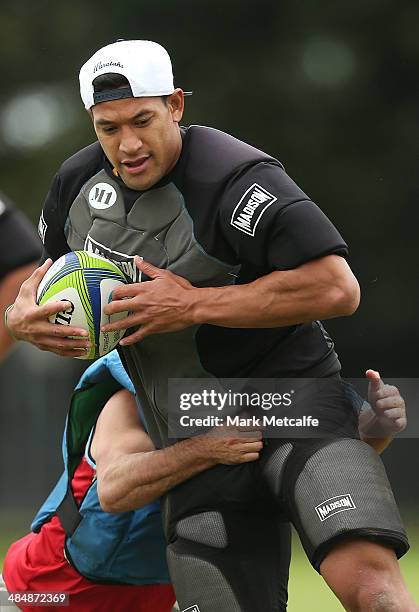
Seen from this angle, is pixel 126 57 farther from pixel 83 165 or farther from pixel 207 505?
pixel 207 505

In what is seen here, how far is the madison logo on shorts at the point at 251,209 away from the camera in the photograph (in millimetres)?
3496

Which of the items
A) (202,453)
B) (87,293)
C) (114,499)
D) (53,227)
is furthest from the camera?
(53,227)

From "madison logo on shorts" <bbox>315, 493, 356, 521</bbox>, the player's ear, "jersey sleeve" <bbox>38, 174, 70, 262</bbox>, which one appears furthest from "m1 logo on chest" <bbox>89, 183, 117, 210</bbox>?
"madison logo on shorts" <bbox>315, 493, 356, 521</bbox>

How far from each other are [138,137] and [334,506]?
1.08m

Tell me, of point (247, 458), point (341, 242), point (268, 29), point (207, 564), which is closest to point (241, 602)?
point (207, 564)

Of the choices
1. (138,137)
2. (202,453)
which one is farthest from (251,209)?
(202,453)

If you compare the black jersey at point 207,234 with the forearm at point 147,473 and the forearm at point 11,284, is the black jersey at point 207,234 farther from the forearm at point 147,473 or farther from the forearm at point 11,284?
the forearm at point 11,284

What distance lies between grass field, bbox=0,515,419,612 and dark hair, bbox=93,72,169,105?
2866 millimetres

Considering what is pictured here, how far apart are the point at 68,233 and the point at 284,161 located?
587 centimetres

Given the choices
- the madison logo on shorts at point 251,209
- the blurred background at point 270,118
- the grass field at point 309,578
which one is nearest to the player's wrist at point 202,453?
the madison logo on shorts at point 251,209

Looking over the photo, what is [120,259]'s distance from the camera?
3.72 metres

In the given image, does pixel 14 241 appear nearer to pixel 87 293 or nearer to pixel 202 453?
pixel 87 293

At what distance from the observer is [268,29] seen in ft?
36.0

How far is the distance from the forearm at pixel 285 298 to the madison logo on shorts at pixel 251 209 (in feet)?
0.46
